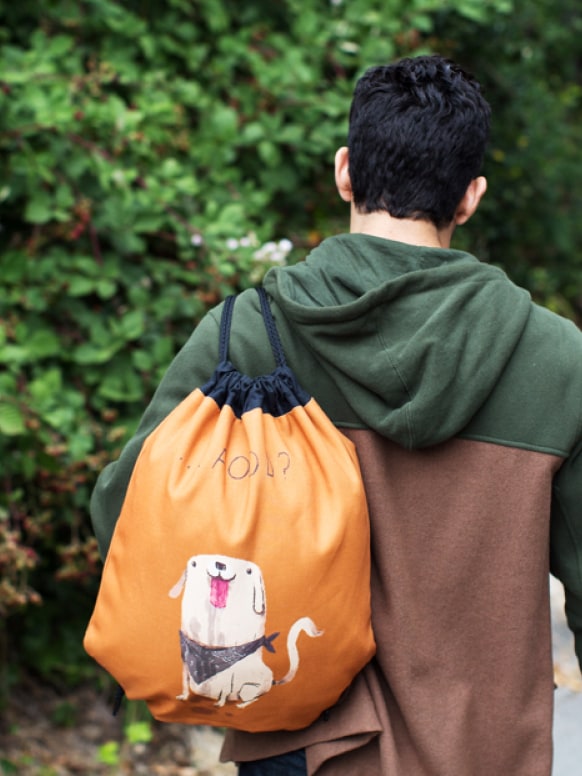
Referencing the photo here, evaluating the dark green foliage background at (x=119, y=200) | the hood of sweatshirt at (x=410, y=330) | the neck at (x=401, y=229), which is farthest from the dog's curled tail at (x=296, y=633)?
the dark green foliage background at (x=119, y=200)

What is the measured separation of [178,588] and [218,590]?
62mm

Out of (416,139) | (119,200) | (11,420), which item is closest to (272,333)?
(416,139)

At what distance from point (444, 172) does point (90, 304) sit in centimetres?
178

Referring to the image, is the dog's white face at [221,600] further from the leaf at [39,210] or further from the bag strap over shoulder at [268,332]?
the leaf at [39,210]

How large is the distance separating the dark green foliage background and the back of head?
1.33 m

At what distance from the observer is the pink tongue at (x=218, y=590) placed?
1.29 m

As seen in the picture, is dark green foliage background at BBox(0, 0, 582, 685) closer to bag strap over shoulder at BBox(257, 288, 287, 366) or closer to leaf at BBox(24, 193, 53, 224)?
leaf at BBox(24, 193, 53, 224)

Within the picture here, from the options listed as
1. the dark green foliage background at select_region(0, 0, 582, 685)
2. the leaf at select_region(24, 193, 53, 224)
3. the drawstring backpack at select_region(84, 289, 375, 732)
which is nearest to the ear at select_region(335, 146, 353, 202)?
the drawstring backpack at select_region(84, 289, 375, 732)

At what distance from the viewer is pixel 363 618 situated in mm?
1387

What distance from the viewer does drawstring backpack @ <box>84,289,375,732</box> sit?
4.27ft

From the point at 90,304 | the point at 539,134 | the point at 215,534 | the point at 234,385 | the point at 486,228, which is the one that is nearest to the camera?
the point at 215,534

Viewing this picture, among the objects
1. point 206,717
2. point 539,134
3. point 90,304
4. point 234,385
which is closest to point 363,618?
point 206,717

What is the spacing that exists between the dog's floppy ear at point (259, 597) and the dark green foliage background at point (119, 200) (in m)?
1.37

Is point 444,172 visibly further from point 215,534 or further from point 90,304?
point 90,304
